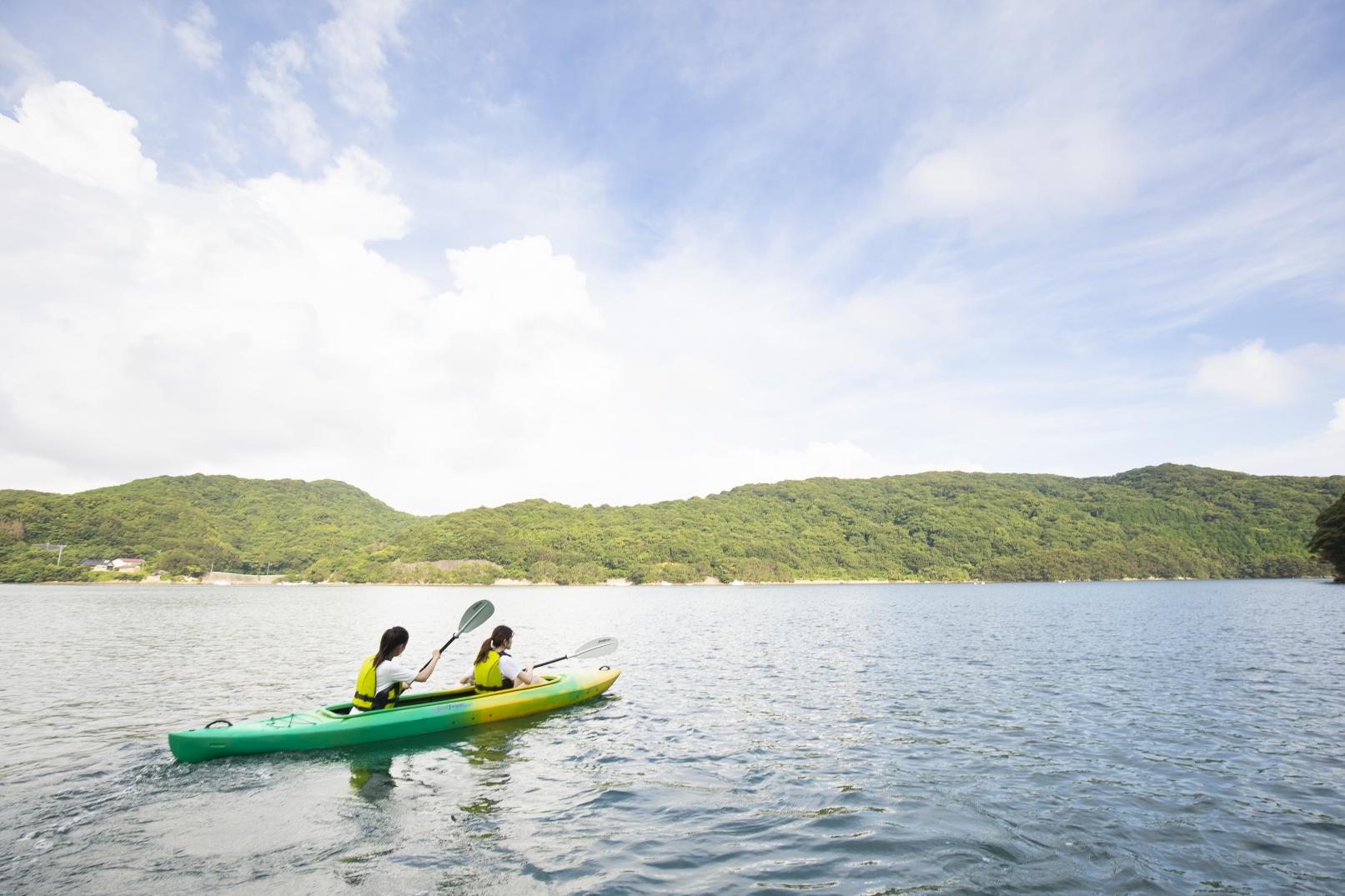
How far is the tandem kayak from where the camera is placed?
34.0 ft

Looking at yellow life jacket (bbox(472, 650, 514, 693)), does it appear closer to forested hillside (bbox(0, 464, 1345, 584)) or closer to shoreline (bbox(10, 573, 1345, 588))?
shoreline (bbox(10, 573, 1345, 588))

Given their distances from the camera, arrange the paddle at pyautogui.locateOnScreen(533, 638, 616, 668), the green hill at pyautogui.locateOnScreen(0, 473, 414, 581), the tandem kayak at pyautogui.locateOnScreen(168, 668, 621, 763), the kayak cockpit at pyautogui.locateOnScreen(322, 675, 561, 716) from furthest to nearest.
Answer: the green hill at pyautogui.locateOnScreen(0, 473, 414, 581) → the paddle at pyautogui.locateOnScreen(533, 638, 616, 668) → the kayak cockpit at pyautogui.locateOnScreen(322, 675, 561, 716) → the tandem kayak at pyautogui.locateOnScreen(168, 668, 621, 763)

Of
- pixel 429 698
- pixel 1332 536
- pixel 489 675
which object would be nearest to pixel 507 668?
pixel 489 675

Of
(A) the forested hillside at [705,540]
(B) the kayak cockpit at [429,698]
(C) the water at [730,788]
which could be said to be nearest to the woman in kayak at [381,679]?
(B) the kayak cockpit at [429,698]

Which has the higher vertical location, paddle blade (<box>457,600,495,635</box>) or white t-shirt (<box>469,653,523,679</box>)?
paddle blade (<box>457,600,495,635</box>)

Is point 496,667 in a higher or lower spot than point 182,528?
lower

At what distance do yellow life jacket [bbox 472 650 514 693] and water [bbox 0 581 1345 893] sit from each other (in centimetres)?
85

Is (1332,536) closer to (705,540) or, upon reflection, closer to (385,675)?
(385,675)

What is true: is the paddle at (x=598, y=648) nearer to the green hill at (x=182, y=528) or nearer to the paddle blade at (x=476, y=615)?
the paddle blade at (x=476, y=615)

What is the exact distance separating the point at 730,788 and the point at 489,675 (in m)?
6.47

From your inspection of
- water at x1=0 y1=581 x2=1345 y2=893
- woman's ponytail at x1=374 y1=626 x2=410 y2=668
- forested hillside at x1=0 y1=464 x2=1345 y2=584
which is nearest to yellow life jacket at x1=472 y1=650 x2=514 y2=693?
water at x1=0 y1=581 x2=1345 y2=893

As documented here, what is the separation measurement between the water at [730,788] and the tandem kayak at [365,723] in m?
0.28

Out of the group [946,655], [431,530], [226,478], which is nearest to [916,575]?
[431,530]

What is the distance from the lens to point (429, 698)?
507 inches
